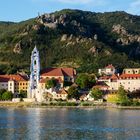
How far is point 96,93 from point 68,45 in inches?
2386

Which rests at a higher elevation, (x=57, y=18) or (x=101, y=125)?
(x=57, y=18)

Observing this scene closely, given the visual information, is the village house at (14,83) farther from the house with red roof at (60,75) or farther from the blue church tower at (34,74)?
the house with red roof at (60,75)

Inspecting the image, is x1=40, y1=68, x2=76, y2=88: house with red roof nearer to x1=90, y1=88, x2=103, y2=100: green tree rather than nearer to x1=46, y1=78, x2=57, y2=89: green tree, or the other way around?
x1=46, y1=78, x2=57, y2=89: green tree

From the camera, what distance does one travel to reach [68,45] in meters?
158

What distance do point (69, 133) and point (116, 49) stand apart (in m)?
118

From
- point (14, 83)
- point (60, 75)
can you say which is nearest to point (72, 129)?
point (60, 75)

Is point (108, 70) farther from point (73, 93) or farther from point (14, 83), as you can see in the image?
point (73, 93)

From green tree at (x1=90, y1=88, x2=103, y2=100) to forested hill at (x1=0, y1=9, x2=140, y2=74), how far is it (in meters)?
33.3

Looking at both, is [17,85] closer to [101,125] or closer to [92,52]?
[92,52]

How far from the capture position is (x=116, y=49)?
164m

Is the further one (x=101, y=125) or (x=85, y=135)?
(x=101, y=125)

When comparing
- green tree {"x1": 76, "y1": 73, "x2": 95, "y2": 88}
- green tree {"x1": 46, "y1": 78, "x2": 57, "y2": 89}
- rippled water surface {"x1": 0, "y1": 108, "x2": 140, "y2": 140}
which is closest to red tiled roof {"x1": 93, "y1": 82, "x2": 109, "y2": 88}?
green tree {"x1": 76, "y1": 73, "x2": 95, "y2": 88}

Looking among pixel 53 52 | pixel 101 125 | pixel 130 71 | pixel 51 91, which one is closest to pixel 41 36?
pixel 53 52

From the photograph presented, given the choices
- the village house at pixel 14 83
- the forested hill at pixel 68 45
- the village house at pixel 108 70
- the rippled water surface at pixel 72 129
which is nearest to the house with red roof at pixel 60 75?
the village house at pixel 14 83
